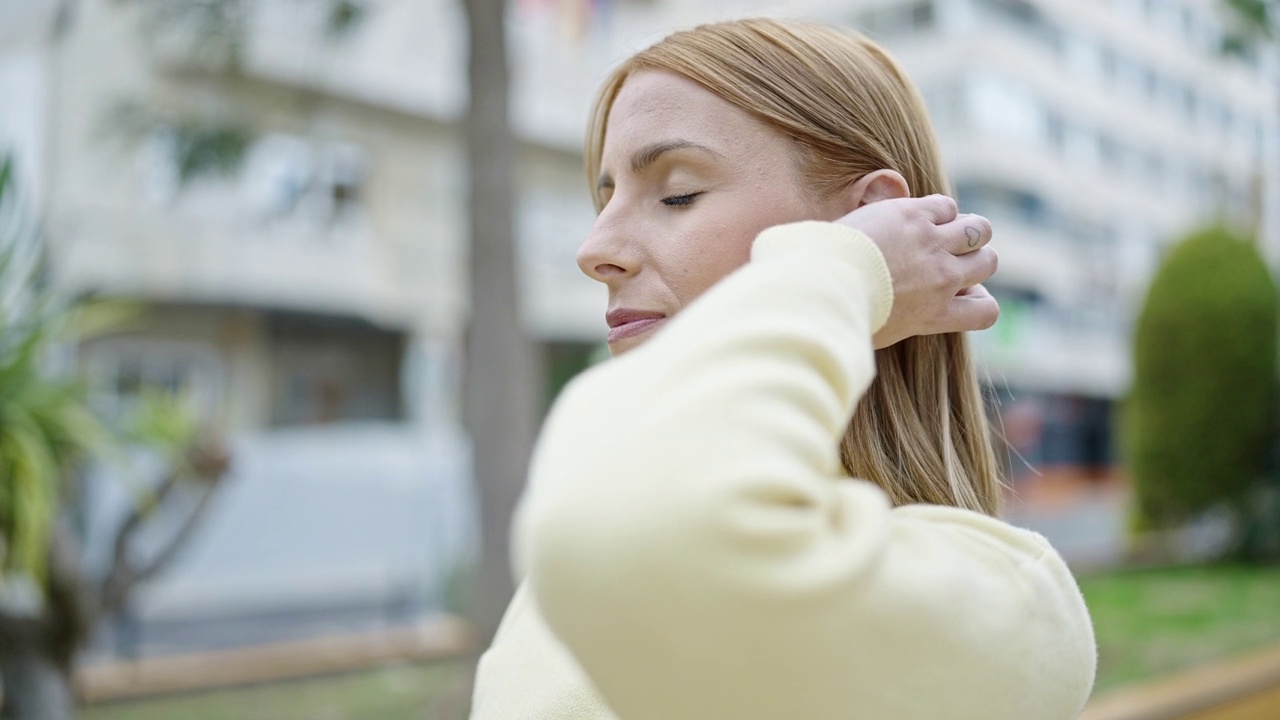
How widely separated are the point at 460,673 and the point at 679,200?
432cm

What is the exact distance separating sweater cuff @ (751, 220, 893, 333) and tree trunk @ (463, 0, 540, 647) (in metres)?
3.70

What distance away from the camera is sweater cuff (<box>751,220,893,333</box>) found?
832mm

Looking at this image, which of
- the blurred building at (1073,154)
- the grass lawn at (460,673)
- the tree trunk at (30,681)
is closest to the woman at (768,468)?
the tree trunk at (30,681)

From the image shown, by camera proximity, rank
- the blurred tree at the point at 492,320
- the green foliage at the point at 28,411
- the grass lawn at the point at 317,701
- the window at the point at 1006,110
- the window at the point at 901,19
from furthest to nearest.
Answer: the window at the point at 901,19 < the window at the point at 1006,110 < the grass lawn at the point at 317,701 < the blurred tree at the point at 492,320 < the green foliage at the point at 28,411

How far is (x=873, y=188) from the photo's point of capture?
1083mm

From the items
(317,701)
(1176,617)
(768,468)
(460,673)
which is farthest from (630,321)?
(1176,617)

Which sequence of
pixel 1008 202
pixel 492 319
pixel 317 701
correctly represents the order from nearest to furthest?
pixel 492 319, pixel 317 701, pixel 1008 202

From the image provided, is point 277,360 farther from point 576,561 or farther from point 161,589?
point 576,561

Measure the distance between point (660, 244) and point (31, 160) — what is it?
13.2 meters

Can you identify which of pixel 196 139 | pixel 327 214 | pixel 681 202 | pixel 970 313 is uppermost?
pixel 327 214

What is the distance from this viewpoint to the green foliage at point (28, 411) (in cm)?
290

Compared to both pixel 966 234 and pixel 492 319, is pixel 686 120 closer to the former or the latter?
pixel 966 234

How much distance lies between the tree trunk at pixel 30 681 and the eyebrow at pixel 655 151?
109 inches

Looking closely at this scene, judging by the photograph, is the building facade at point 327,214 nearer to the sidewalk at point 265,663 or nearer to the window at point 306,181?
the window at point 306,181
